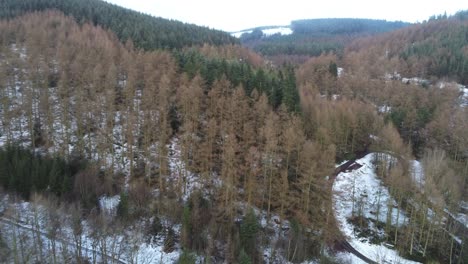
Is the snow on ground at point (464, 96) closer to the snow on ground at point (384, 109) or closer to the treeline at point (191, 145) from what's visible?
the snow on ground at point (384, 109)

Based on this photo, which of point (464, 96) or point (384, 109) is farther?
point (464, 96)

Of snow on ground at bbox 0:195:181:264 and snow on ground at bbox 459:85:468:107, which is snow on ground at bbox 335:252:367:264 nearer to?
snow on ground at bbox 0:195:181:264

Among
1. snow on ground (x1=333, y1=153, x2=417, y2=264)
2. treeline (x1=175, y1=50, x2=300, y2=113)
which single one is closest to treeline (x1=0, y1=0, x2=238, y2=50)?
treeline (x1=175, y1=50, x2=300, y2=113)

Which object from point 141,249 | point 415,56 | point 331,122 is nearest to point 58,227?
point 141,249

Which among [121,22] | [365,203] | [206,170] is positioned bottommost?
[365,203]

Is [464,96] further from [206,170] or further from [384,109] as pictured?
[206,170]

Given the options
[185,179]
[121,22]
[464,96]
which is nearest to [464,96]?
[464,96]

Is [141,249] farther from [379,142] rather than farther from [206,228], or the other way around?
[379,142]
